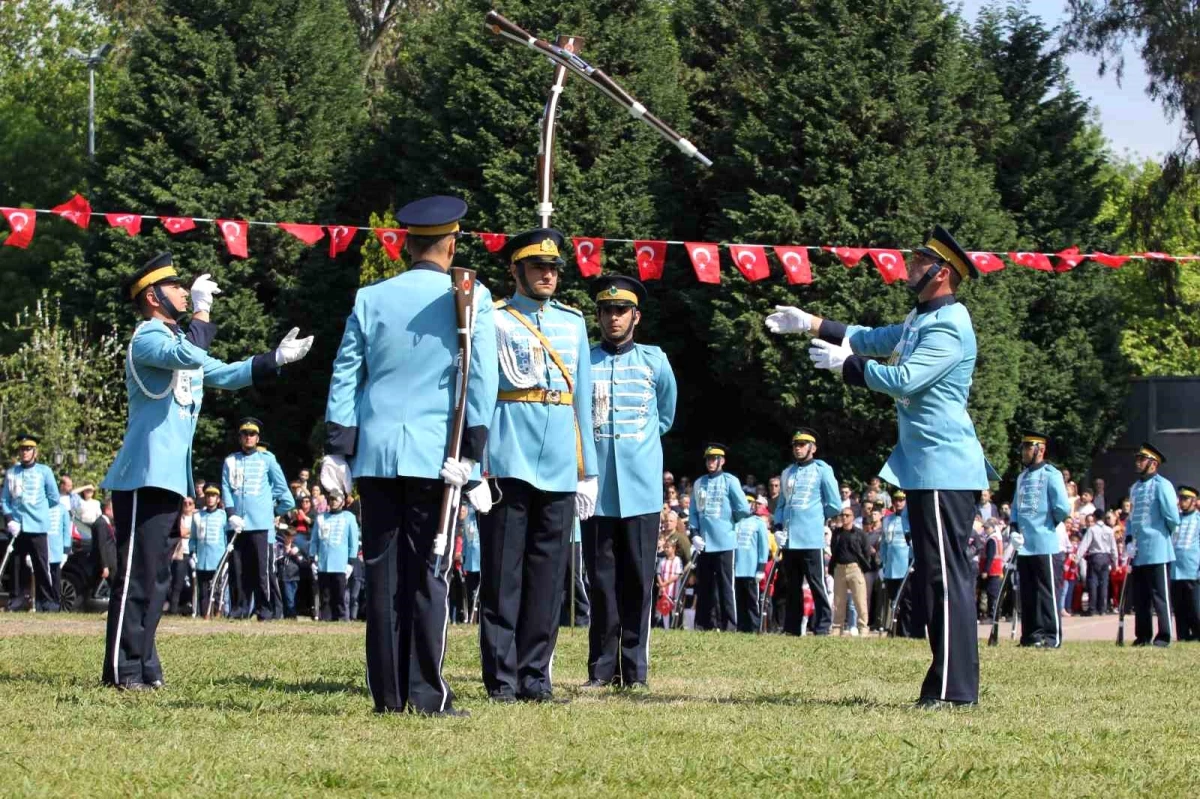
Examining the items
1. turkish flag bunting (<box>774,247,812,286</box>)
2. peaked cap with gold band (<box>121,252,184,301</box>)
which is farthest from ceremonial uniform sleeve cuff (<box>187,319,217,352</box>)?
turkish flag bunting (<box>774,247,812,286</box>)

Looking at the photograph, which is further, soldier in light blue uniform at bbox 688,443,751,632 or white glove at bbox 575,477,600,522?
soldier in light blue uniform at bbox 688,443,751,632

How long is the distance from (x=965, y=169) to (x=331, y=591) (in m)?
15.5

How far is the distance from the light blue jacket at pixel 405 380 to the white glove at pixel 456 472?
0.06 m

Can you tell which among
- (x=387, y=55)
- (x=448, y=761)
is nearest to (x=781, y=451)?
(x=387, y=55)

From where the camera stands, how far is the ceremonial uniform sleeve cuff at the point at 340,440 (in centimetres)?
809

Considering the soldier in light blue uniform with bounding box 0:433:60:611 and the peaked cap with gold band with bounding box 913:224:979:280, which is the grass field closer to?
the peaked cap with gold band with bounding box 913:224:979:280

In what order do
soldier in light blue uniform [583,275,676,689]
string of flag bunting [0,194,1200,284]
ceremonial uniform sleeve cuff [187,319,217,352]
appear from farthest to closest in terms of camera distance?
string of flag bunting [0,194,1200,284] < soldier in light blue uniform [583,275,676,689] < ceremonial uniform sleeve cuff [187,319,217,352]

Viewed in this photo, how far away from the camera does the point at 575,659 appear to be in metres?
12.5

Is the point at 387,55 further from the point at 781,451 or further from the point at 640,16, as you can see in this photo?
the point at 781,451

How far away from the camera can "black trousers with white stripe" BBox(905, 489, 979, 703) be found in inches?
361

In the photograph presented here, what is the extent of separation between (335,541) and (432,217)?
15164 mm

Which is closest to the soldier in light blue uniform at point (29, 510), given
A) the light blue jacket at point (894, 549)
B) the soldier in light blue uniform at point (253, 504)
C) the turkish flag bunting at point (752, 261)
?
the soldier in light blue uniform at point (253, 504)

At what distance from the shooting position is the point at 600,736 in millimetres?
7590

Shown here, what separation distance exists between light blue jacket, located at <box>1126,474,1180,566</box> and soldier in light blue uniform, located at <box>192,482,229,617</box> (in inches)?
419
